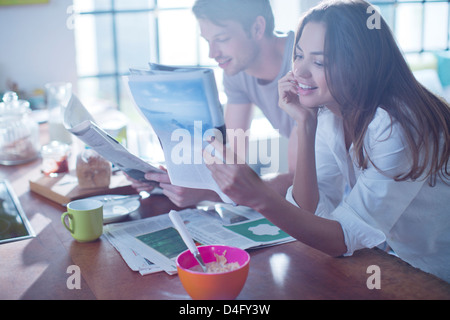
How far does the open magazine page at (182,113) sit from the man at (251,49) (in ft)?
1.51

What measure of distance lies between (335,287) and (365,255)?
0.16m

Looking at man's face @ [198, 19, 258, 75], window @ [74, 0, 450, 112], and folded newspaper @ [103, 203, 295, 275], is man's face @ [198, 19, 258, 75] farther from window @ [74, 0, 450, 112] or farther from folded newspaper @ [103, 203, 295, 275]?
window @ [74, 0, 450, 112]

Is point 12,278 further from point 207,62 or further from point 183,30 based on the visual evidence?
point 183,30

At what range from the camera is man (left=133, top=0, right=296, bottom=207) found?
5.74 ft

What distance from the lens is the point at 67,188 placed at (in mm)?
1410

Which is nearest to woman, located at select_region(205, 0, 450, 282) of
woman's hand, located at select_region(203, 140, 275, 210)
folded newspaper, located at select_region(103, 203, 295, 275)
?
woman's hand, located at select_region(203, 140, 275, 210)

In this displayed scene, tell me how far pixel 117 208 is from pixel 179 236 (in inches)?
9.3

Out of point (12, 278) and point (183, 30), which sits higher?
point (183, 30)

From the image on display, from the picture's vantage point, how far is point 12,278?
96cm

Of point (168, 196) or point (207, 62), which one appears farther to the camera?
point (207, 62)

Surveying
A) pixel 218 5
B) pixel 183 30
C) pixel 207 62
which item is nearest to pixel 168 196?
pixel 218 5

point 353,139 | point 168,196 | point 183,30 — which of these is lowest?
point 168,196

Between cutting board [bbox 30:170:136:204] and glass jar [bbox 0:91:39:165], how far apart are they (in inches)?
12.7
